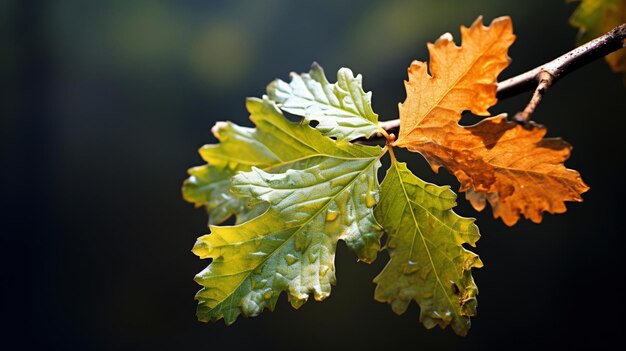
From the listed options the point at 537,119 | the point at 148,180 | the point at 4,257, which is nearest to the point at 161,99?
the point at 148,180

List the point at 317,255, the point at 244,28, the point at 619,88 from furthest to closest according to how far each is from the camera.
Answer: the point at 244,28
the point at 619,88
the point at 317,255

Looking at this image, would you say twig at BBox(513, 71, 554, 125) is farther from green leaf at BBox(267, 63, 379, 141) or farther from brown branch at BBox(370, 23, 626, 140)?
green leaf at BBox(267, 63, 379, 141)

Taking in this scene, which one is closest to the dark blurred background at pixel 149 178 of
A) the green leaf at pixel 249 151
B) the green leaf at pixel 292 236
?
the green leaf at pixel 249 151

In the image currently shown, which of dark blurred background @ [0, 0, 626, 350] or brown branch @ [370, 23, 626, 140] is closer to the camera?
brown branch @ [370, 23, 626, 140]

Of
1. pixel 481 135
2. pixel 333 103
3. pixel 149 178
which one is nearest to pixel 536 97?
pixel 481 135

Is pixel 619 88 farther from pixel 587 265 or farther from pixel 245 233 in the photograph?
pixel 245 233

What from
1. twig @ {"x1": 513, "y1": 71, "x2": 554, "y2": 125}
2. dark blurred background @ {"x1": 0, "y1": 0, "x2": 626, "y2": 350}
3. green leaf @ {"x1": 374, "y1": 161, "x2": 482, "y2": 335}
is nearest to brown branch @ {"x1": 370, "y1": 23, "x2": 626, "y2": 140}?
twig @ {"x1": 513, "y1": 71, "x2": 554, "y2": 125}

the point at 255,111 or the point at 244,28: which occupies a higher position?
the point at 244,28
